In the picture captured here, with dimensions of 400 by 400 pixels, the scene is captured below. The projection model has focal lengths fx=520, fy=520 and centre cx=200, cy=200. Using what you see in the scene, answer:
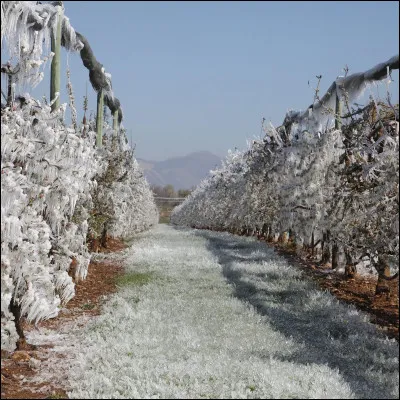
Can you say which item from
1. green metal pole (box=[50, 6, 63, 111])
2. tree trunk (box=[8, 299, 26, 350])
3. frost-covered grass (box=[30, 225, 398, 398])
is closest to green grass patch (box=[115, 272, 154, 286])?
frost-covered grass (box=[30, 225, 398, 398])

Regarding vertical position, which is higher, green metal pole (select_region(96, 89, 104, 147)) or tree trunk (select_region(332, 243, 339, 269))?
green metal pole (select_region(96, 89, 104, 147))

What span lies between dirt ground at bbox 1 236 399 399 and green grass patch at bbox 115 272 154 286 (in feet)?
0.99

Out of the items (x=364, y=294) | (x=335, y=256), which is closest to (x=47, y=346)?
(x=364, y=294)

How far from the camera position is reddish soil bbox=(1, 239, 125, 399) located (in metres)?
7.39

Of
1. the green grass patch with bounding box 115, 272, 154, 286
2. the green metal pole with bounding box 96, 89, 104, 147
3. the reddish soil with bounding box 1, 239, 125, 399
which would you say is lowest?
the reddish soil with bounding box 1, 239, 125, 399

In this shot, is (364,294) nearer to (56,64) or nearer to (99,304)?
(99,304)

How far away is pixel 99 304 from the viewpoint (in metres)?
13.4

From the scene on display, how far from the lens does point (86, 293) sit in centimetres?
1474

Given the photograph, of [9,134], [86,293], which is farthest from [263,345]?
[86,293]

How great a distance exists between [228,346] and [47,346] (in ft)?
11.0

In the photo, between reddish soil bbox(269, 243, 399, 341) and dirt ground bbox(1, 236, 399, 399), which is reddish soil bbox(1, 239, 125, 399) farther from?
reddish soil bbox(269, 243, 399, 341)

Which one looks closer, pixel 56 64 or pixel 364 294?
pixel 56 64

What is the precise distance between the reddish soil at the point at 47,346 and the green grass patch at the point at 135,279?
0.25 metres

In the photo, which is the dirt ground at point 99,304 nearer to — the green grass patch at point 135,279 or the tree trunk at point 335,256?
the green grass patch at point 135,279
